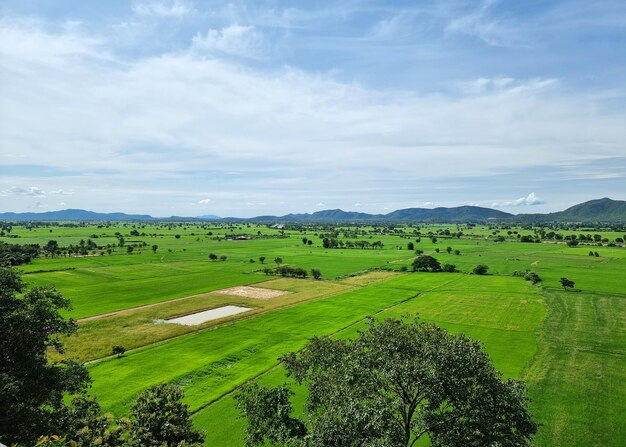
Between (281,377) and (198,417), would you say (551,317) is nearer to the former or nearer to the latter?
(281,377)

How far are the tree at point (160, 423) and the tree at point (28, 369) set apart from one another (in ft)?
15.2

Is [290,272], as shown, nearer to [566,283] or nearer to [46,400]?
[566,283]

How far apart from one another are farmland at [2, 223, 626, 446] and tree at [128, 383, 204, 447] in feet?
28.1

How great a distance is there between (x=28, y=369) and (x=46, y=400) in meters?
2.36

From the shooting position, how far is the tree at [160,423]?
66.5 feet

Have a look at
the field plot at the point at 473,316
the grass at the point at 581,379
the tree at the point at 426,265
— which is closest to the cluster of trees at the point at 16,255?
the field plot at the point at 473,316

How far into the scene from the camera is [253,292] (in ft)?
293

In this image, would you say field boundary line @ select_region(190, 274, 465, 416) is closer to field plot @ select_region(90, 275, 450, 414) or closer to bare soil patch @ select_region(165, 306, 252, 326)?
field plot @ select_region(90, 275, 450, 414)

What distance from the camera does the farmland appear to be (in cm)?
3584

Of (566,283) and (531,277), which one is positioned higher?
(566,283)

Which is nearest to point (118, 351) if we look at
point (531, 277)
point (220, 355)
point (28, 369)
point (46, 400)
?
point (220, 355)

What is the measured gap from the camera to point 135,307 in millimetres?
71625

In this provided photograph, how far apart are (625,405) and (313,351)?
30487mm

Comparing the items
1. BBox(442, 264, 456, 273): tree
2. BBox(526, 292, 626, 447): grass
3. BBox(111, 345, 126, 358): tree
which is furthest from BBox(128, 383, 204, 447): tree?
BBox(442, 264, 456, 273): tree
